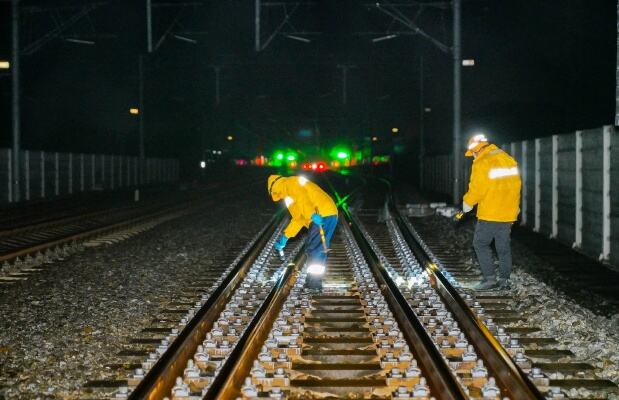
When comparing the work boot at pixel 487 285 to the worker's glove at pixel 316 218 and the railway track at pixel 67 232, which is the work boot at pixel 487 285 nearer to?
the worker's glove at pixel 316 218

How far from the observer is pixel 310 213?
29.2 feet

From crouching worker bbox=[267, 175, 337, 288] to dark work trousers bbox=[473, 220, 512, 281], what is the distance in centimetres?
180

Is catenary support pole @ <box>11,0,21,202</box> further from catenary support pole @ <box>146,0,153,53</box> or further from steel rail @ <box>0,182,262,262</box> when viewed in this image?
steel rail @ <box>0,182,262,262</box>

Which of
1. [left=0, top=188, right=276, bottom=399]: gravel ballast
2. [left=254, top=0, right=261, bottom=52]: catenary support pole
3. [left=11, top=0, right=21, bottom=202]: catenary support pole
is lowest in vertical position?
[left=0, top=188, right=276, bottom=399]: gravel ballast

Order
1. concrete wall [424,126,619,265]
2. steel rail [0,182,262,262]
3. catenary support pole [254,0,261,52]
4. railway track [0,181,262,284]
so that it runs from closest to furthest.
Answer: concrete wall [424,126,619,265]
railway track [0,181,262,284]
steel rail [0,182,262,262]
catenary support pole [254,0,261,52]

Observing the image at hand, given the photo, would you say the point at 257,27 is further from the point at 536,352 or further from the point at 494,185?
the point at 536,352

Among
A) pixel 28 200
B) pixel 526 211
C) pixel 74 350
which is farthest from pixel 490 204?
pixel 28 200

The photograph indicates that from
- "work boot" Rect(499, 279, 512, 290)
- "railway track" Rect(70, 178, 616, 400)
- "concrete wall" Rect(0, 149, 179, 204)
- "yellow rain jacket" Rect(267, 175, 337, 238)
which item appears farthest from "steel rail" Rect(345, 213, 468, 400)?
"concrete wall" Rect(0, 149, 179, 204)

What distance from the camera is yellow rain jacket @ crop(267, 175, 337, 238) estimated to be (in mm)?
8656

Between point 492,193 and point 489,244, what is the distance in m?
0.70

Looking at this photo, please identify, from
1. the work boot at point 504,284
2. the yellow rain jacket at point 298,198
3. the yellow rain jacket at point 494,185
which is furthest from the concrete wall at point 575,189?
the yellow rain jacket at point 298,198

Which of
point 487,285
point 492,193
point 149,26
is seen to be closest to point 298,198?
point 492,193

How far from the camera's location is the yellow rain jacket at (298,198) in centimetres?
866

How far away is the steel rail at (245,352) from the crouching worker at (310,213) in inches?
25.3
